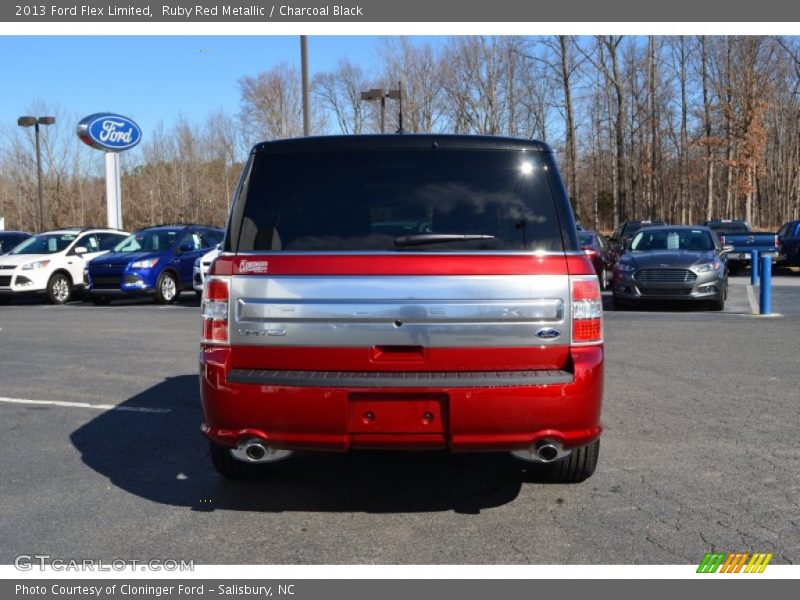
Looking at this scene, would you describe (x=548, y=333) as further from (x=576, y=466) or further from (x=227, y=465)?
(x=227, y=465)

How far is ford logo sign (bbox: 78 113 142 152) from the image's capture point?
3052 centimetres

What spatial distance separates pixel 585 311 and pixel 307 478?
7.12ft

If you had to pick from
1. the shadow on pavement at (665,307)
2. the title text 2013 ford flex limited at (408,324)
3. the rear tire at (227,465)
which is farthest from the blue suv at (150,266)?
the title text 2013 ford flex limited at (408,324)

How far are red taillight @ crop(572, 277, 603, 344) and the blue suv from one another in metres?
15.6

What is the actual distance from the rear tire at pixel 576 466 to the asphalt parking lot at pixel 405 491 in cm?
7

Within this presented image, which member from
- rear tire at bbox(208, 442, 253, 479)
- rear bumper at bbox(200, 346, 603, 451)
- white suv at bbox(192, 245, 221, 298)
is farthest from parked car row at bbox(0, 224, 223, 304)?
rear bumper at bbox(200, 346, 603, 451)

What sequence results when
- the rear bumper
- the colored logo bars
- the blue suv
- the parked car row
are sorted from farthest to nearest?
the parked car row, the blue suv, the rear bumper, the colored logo bars

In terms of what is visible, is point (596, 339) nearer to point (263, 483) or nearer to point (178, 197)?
point (263, 483)

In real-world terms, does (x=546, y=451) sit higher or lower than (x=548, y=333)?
lower

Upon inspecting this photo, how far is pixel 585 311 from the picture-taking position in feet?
14.4

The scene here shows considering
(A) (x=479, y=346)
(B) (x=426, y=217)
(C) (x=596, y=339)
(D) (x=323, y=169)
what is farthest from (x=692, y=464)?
(D) (x=323, y=169)

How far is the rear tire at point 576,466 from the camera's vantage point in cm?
511

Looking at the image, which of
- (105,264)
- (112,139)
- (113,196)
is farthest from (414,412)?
(112,139)

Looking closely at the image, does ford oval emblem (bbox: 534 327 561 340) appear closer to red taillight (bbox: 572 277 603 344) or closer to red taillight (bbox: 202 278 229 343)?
red taillight (bbox: 572 277 603 344)
